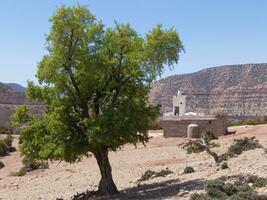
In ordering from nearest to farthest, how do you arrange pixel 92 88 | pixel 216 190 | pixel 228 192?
pixel 216 190
pixel 228 192
pixel 92 88

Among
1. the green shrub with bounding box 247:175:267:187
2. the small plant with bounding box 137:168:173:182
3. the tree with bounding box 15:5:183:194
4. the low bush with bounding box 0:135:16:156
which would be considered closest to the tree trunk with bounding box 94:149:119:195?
the tree with bounding box 15:5:183:194

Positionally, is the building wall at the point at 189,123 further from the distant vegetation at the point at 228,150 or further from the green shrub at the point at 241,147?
the green shrub at the point at 241,147

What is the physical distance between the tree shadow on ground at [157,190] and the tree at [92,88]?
0.77 metres

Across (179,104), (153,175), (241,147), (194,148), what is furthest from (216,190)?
(179,104)

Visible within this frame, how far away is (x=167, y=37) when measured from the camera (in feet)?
66.6

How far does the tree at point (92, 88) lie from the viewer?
19.0m

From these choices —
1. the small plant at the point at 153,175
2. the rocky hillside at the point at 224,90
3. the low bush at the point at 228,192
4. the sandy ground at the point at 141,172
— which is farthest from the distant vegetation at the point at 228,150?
the rocky hillside at the point at 224,90

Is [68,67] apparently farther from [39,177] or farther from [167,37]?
[39,177]

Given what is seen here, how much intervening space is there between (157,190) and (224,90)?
12173cm

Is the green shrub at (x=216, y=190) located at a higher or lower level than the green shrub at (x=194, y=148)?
lower

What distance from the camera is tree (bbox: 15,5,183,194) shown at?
18953 mm

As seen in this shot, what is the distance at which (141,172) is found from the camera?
96.1 ft

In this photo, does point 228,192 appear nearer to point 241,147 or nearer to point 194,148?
point 241,147

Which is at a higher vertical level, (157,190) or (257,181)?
(257,181)
